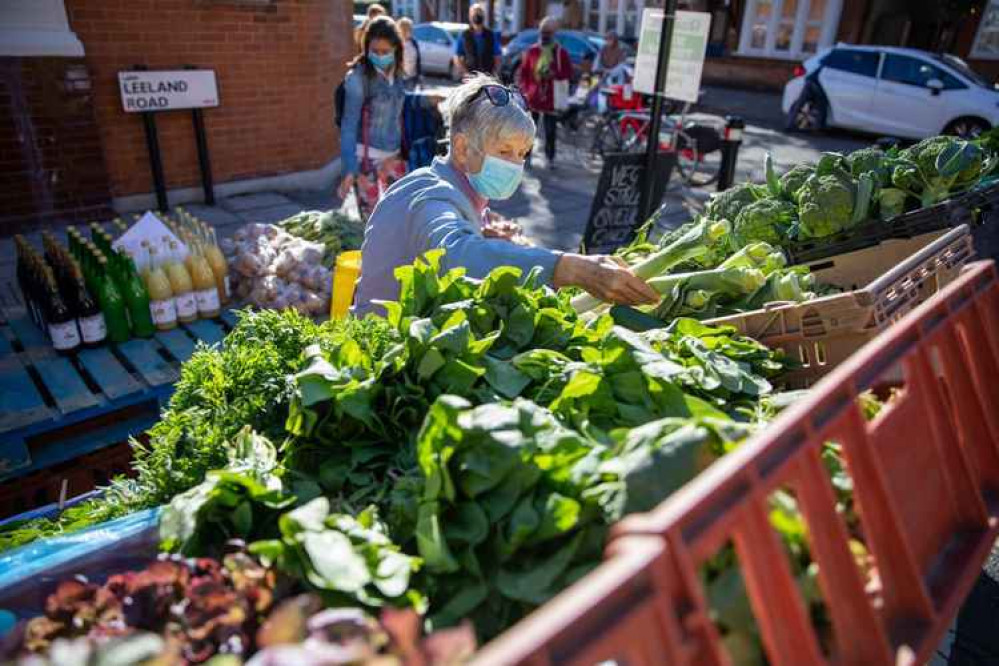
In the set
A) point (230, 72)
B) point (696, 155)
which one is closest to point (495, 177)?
point (230, 72)

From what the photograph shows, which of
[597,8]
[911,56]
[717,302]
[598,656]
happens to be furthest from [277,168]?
[597,8]

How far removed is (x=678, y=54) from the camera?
5766mm

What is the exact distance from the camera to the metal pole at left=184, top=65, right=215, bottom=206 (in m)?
7.39

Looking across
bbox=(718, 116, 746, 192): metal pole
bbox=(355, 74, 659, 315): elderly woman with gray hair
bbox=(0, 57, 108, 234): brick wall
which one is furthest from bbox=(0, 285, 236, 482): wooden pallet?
bbox=(718, 116, 746, 192): metal pole

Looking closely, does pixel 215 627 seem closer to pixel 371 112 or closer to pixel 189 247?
pixel 189 247

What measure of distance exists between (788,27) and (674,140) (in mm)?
15889

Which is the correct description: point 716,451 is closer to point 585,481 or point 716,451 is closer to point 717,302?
point 585,481

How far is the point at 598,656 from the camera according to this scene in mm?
816

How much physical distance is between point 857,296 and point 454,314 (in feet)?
3.94

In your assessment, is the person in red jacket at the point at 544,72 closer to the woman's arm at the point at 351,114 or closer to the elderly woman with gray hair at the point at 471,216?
the woman's arm at the point at 351,114

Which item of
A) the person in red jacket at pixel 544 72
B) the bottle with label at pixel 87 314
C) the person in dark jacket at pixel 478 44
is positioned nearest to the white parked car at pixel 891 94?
the person in red jacket at pixel 544 72

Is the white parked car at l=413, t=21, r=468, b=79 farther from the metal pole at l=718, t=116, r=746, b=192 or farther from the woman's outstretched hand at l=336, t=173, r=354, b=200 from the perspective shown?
the woman's outstretched hand at l=336, t=173, r=354, b=200

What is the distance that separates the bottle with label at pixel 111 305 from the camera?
3713mm

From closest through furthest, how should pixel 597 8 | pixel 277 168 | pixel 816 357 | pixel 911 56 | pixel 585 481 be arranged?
pixel 585 481 < pixel 816 357 < pixel 277 168 < pixel 911 56 < pixel 597 8
